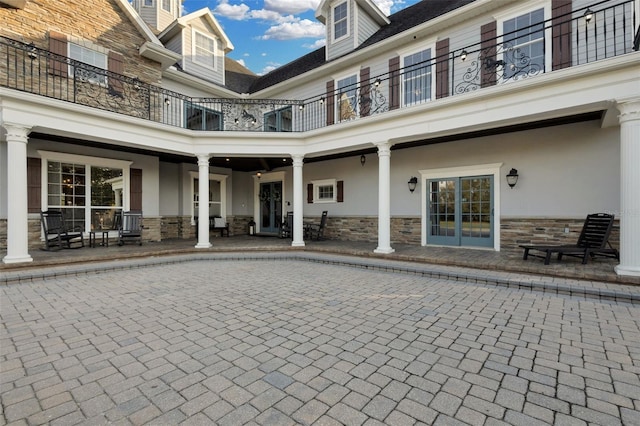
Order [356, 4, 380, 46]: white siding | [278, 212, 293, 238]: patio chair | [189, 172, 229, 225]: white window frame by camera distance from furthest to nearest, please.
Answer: [189, 172, 229, 225]: white window frame
[278, 212, 293, 238]: patio chair
[356, 4, 380, 46]: white siding

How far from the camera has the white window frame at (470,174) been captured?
27.5 ft

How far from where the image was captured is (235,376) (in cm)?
253

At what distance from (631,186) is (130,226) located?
12.2 meters

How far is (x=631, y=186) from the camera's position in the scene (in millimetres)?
5145

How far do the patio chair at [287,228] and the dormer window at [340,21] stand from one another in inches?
280

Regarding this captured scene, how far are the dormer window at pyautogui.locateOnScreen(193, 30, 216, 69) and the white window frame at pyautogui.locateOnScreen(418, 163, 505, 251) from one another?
10169mm

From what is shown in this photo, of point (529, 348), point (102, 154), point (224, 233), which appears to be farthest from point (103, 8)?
point (529, 348)

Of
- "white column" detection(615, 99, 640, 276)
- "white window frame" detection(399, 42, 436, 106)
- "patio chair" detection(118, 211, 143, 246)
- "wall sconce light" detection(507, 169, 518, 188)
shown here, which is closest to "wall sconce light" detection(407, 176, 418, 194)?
"white window frame" detection(399, 42, 436, 106)

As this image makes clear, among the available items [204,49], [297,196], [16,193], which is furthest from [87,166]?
[204,49]

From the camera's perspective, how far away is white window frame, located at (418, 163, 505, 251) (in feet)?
27.5

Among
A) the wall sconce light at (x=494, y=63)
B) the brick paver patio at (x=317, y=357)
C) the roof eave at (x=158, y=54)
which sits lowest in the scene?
the brick paver patio at (x=317, y=357)

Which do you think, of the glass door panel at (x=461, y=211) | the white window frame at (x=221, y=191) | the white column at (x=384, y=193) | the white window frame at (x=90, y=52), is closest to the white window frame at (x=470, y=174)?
the glass door panel at (x=461, y=211)

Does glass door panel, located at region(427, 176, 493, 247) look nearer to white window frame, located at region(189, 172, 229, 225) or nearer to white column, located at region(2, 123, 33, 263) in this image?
white window frame, located at region(189, 172, 229, 225)

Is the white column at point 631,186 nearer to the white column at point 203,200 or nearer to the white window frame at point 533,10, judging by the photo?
the white window frame at point 533,10
